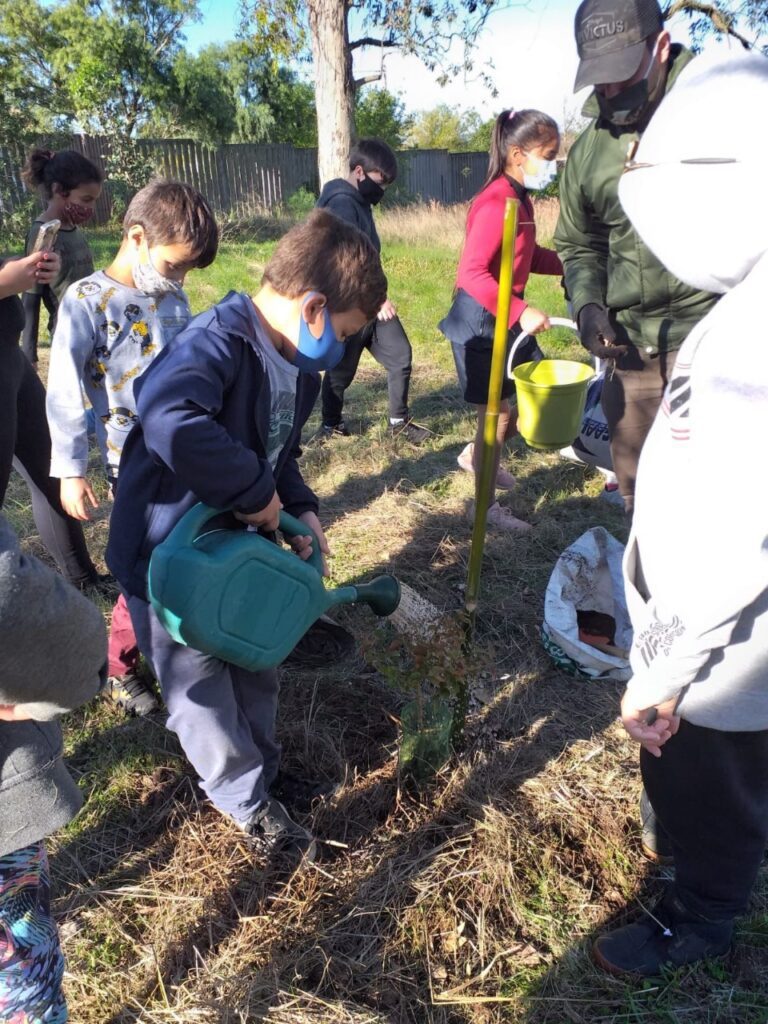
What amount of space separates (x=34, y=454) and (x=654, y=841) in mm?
2328

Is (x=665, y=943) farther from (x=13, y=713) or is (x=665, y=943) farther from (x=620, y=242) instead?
(x=620, y=242)

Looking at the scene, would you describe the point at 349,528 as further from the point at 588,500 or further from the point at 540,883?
the point at 540,883

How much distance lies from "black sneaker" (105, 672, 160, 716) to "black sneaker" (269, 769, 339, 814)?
54 cm

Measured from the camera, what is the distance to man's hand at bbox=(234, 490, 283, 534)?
1.53 m

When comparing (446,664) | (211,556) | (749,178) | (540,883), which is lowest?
(540,883)

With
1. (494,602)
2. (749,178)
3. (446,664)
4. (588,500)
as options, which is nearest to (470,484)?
(588,500)

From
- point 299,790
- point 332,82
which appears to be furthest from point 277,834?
point 332,82

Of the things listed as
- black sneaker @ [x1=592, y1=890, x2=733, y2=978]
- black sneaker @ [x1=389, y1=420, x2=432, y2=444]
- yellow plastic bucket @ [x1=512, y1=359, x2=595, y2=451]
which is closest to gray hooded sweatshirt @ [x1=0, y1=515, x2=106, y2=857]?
black sneaker @ [x1=592, y1=890, x2=733, y2=978]

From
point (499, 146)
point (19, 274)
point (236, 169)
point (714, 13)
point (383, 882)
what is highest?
point (714, 13)

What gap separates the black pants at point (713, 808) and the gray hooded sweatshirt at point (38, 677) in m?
1.08

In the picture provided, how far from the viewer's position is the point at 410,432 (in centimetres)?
475

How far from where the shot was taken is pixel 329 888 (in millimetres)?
1776

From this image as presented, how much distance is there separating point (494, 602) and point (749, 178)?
2181mm

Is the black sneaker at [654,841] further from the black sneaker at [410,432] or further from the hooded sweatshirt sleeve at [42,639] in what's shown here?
the black sneaker at [410,432]
